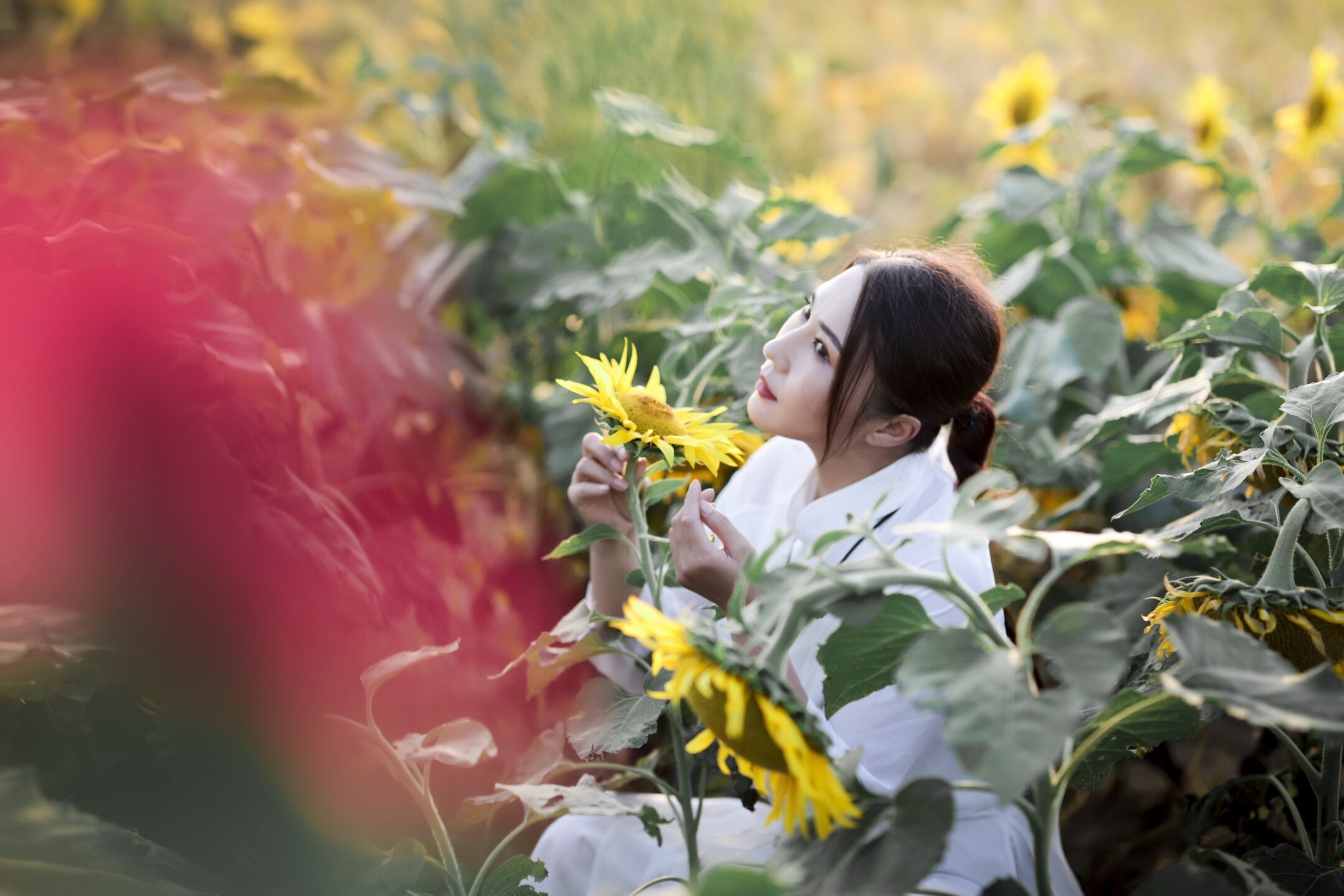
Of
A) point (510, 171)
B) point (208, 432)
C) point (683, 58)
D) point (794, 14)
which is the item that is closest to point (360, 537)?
point (208, 432)

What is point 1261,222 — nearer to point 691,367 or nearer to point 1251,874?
point 691,367

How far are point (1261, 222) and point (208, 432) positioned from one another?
51.3 inches

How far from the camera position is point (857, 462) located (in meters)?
0.80

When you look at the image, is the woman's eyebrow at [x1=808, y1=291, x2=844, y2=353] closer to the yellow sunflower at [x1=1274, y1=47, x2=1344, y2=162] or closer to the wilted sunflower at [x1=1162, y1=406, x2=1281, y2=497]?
the wilted sunflower at [x1=1162, y1=406, x2=1281, y2=497]

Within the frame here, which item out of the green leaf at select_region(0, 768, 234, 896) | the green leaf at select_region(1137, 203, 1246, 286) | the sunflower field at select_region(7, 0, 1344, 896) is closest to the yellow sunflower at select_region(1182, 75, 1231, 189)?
the sunflower field at select_region(7, 0, 1344, 896)

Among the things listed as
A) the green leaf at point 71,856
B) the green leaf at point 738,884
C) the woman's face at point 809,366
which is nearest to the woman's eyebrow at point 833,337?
the woman's face at point 809,366

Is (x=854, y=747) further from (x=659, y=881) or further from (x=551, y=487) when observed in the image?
(x=551, y=487)

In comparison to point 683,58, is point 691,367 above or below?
below

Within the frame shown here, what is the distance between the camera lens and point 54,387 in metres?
0.72

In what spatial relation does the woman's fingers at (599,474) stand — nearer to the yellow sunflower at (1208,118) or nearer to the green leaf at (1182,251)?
the green leaf at (1182,251)

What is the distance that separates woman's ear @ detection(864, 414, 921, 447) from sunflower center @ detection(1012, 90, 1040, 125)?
117cm

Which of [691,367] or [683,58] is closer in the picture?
[691,367]

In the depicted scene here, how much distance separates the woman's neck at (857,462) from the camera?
80cm

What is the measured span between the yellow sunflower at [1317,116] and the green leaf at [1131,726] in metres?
1.32
